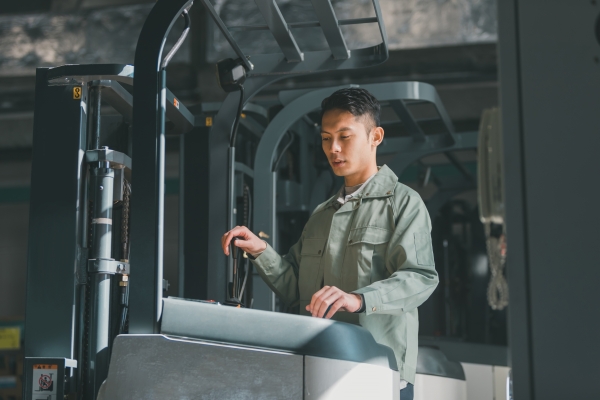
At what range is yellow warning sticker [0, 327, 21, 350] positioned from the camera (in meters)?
8.85

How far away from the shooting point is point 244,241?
2.25 meters

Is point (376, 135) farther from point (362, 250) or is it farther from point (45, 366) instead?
point (45, 366)

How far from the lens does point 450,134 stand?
578cm

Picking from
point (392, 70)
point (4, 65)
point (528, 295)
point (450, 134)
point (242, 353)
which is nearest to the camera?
point (528, 295)

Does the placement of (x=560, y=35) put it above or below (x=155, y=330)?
above

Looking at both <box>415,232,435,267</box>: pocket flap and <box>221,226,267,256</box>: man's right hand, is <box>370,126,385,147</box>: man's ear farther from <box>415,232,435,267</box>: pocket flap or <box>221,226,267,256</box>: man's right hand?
<box>221,226,267,256</box>: man's right hand

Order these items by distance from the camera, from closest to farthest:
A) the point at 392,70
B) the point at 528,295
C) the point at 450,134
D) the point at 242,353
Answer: the point at 528,295 < the point at 242,353 < the point at 450,134 < the point at 392,70

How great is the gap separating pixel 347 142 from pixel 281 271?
465 mm

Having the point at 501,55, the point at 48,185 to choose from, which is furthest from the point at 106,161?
the point at 501,55

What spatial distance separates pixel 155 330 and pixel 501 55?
1.16 m

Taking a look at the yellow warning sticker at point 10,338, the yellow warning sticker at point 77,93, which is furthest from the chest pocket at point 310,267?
the yellow warning sticker at point 10,338

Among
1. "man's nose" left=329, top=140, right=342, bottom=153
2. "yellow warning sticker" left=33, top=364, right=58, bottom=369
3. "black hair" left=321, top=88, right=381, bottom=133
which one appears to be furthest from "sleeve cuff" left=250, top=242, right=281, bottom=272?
"yellow warning sticker" left=33, top=364, right=58, bottom=369

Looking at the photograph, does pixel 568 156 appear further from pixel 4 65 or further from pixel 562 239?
pixel 4 65

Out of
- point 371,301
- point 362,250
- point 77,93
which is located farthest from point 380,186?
point 77,93
